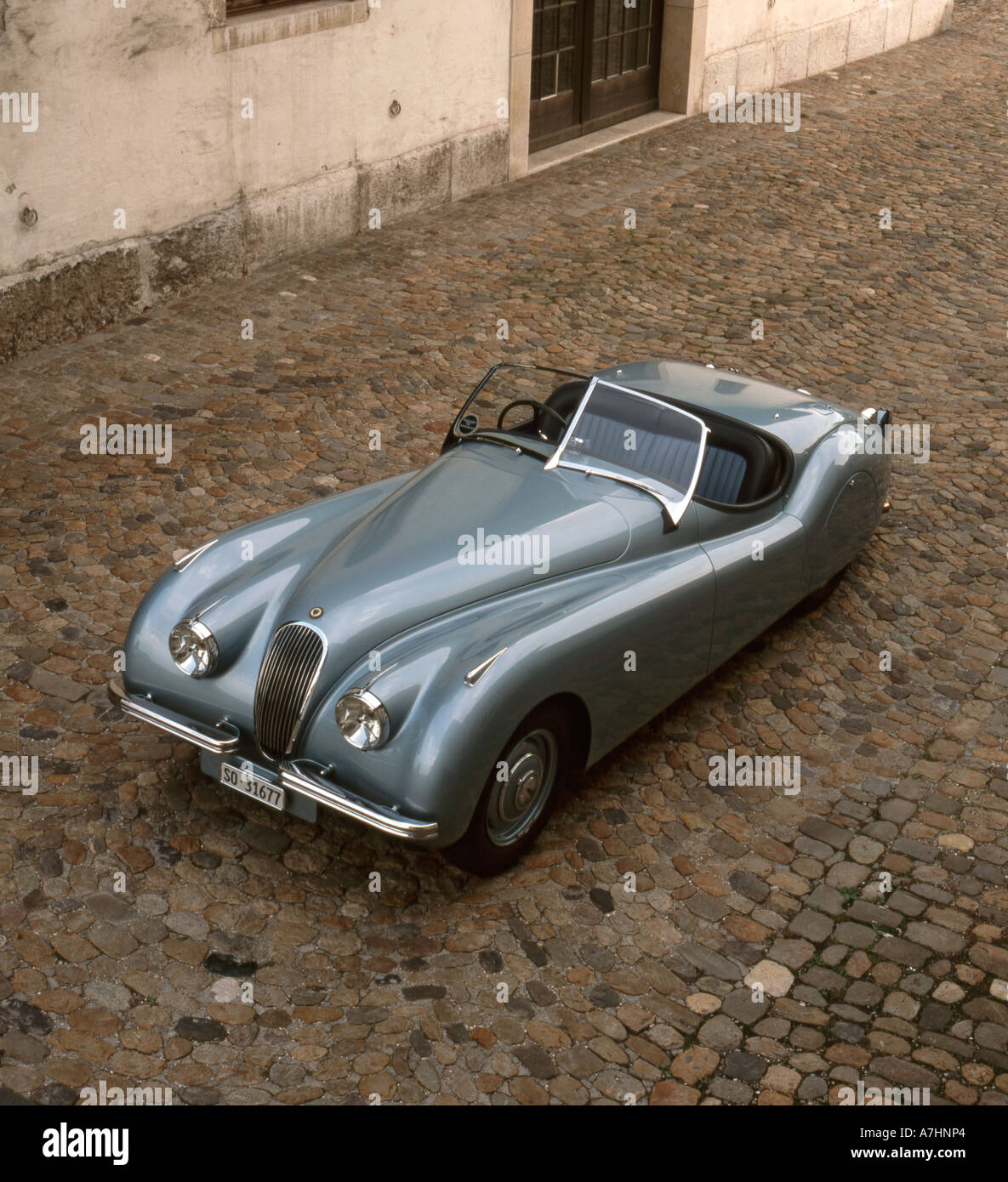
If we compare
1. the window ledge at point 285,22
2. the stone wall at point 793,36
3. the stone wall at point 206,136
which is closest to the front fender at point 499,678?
the stone wall at point 206,136

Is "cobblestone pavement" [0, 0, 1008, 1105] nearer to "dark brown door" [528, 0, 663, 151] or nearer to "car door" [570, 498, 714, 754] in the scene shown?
"car door" [570, 498, 714, 754]

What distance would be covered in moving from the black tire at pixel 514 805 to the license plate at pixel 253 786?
625 millimetres

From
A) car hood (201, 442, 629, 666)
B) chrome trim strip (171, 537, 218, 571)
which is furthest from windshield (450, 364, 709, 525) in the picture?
chrome trim strip (171, 537, 218, 571)

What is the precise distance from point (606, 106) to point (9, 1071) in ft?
41.5

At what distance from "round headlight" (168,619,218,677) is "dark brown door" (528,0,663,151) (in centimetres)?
972

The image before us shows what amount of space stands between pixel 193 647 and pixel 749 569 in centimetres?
239

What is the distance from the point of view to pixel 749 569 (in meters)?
5.92

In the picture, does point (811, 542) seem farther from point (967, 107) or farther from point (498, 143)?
point (967, 107)

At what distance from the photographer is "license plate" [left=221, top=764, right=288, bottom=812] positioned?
480cm

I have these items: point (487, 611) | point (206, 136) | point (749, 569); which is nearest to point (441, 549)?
point (487, 611)

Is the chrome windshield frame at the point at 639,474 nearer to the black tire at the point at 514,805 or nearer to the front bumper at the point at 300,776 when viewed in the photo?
the black tire at the point at 514,805

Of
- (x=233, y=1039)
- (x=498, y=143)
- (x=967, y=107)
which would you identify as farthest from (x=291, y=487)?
(x=967, y=107)

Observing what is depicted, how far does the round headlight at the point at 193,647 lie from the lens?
4.98 m

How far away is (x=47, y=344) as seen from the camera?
9078 mm
